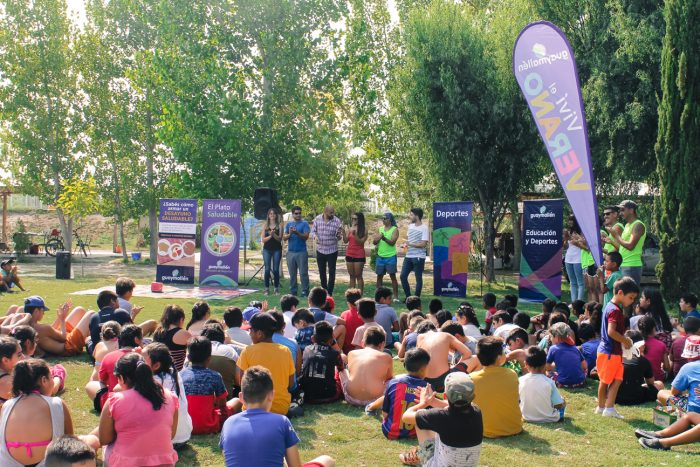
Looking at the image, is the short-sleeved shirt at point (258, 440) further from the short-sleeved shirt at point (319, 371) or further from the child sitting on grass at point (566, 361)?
the child sitting on grass at point (566, 361)

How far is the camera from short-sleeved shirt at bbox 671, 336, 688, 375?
23.3ft

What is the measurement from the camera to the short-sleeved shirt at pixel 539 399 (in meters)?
5.96

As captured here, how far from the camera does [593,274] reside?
11.5 metres

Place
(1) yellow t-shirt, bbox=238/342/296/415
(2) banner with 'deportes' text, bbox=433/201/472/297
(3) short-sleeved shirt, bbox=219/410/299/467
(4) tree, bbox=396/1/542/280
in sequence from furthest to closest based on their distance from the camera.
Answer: (4) tree, bbox=396/1/542/280 → (2) banner with 'deportes' text, bbox=433/201/472/297 → (1) yellow t-shirt, bbox=238/342/296/415 → (3) short-sleeved shirt, bbox=219/410/299/467

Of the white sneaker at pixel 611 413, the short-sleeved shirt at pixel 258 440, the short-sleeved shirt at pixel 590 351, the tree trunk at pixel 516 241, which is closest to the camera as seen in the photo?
the short-sleeved shirt at pixel 258 440

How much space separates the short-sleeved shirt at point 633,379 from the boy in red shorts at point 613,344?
Answer: 0.41m

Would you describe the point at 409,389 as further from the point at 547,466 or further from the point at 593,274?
the point at 593,274

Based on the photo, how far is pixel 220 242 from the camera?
1470 centimetres

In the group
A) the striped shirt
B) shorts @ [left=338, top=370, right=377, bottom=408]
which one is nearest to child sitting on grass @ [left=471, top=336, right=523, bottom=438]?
shorts @ [left=338, top=370, right=377, bottom=408]

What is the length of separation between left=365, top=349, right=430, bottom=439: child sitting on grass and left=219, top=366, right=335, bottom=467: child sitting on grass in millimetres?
1739

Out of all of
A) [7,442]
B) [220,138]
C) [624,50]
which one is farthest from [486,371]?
[220,138]

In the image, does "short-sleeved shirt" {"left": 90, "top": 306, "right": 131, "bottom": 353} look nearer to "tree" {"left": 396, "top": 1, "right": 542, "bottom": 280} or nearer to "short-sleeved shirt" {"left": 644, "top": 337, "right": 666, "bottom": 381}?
"short-sleeved shirt" {"left": 644, "top": 337, "right": 666, "bottom": 381}

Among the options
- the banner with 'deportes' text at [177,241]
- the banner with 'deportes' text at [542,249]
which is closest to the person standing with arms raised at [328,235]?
the banner with 'deportes' text at [177,241]

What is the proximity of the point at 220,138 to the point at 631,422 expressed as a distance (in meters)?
12.7
